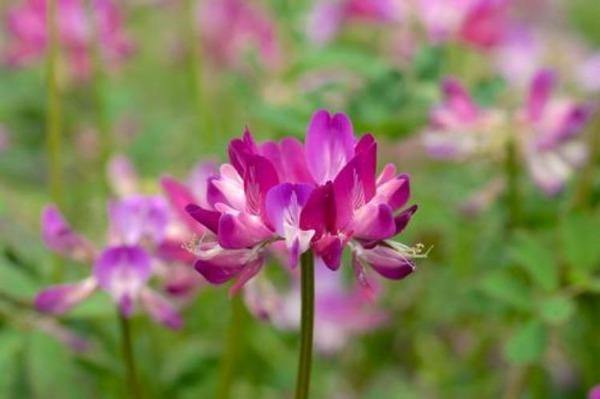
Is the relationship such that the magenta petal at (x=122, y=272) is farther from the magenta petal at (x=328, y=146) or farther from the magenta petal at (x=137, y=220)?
the magenta petal at (x=328, y=146)

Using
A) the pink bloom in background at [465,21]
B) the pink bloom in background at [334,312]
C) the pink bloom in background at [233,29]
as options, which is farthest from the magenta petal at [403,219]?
the pink bloom in background at [233,29]

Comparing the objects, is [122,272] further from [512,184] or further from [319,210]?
[512,184]

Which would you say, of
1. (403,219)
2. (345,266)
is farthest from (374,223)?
(345,266)

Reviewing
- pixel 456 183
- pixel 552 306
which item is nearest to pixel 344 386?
pixel 456 183

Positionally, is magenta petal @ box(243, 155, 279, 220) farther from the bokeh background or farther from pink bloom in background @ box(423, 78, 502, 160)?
pink bloom in background @ box(423, 78, 502, 160)

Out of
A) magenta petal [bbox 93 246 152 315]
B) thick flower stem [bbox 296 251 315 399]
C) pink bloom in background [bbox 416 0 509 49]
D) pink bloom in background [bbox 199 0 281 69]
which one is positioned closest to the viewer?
thick flower stem [bbox 296 251 315 399]

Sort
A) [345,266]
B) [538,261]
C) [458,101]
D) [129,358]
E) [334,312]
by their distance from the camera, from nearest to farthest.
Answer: [129,358] → [538,261] → [458,101] → [345,266] → [334,312]

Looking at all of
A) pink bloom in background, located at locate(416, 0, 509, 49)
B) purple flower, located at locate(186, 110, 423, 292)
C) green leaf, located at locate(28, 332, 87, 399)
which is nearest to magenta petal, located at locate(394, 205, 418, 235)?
purple flower, located at locate(186, 110, 423, 292)
